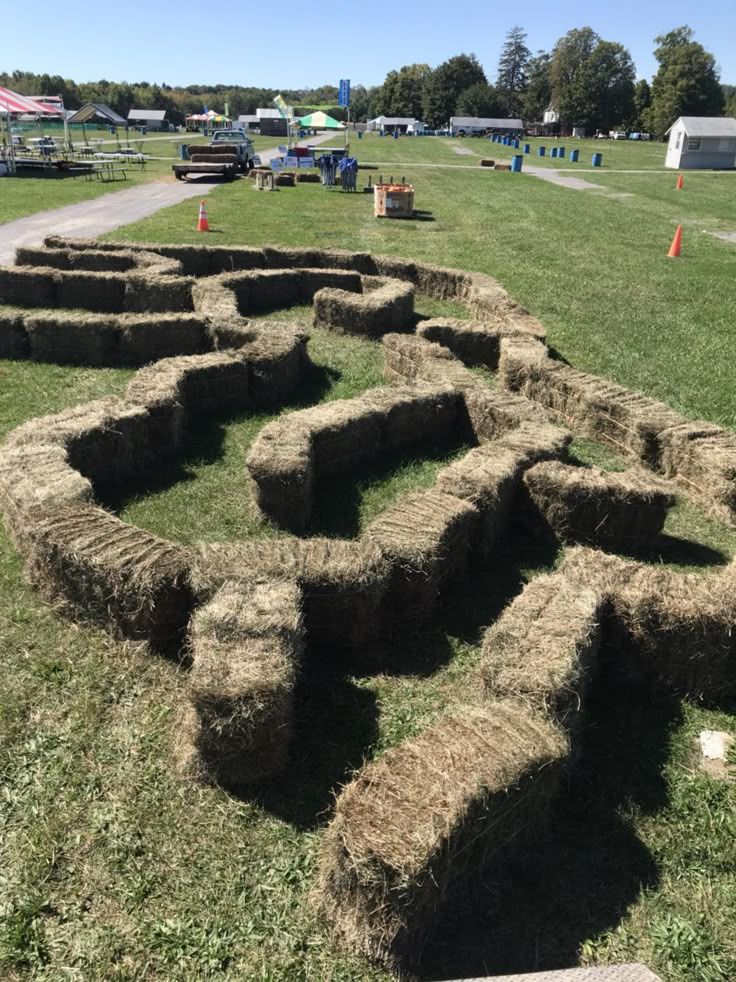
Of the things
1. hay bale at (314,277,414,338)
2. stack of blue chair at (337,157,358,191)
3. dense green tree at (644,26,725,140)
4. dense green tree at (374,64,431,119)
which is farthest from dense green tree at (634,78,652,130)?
hay bale at (314,277,414,338)

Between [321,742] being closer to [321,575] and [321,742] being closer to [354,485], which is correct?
[321,575]

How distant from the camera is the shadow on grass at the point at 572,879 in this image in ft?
14.4

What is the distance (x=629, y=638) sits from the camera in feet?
21.2

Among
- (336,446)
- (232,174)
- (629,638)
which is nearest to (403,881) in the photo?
(629,638)

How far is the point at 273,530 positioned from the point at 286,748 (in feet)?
11.7

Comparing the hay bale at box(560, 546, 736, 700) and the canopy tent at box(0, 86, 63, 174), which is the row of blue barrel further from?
the hay bale at box(560, 546, 736, 700)

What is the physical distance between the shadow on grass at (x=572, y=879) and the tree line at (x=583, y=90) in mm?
126869

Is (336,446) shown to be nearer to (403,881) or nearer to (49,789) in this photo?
(49,789)

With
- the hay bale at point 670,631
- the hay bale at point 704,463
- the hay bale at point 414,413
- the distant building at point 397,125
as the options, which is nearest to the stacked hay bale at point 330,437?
the hay bale at point 414,413

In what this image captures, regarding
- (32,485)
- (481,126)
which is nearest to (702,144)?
(32,485)

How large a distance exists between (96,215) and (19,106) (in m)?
16.8

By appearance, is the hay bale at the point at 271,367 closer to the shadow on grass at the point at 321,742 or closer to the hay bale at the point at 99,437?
the hay bale at the point at 99,437

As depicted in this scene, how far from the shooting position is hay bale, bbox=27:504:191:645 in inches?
253

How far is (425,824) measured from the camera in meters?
4.23
